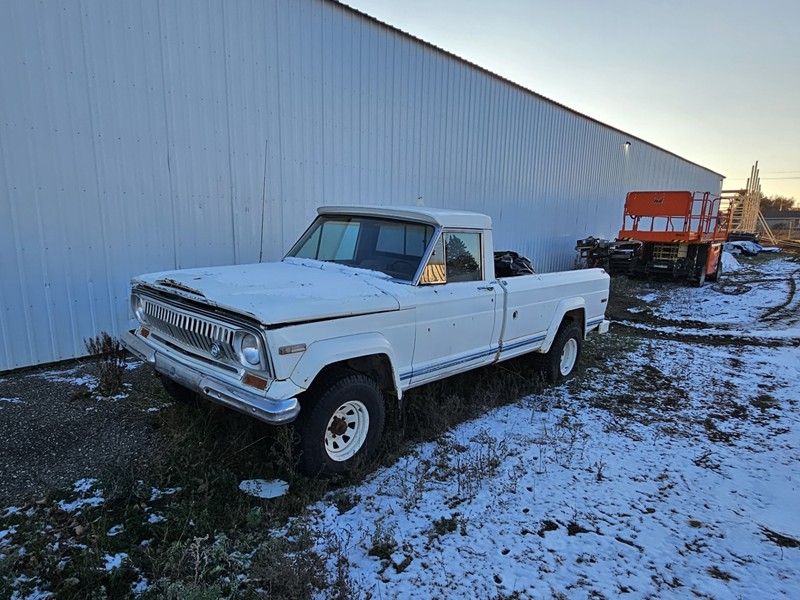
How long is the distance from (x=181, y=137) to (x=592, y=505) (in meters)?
6.23

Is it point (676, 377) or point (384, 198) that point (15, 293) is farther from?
point (676, 377)

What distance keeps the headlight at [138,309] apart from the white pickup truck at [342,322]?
2 centimetres

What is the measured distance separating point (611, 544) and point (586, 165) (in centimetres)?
1569

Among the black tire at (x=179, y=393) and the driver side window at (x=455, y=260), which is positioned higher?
the driver side window at (x=455, y=260)

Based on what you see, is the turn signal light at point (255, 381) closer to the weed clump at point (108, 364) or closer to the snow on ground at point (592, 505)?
the snow on ground at point (592, 505)

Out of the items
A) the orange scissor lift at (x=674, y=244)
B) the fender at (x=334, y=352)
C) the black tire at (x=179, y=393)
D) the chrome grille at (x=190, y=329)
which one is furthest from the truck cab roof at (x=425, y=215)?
the orange scissor lift at (x=674, y=244)

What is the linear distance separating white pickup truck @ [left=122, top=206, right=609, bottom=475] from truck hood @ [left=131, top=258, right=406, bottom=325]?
0.01 metres

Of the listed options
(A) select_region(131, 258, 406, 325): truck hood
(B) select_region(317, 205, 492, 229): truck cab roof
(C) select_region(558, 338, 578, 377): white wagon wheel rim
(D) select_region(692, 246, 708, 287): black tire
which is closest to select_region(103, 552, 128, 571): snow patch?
(A) select_region(131, 258, 406, 325): truck hood

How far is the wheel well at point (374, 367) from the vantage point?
3.37 meters

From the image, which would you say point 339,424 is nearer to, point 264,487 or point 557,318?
point 264,487

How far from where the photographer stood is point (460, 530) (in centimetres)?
293

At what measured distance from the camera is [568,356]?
233 inches

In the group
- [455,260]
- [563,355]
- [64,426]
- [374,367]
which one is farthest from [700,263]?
[64,426]

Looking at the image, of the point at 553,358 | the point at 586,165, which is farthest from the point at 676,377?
the point at 586,165
